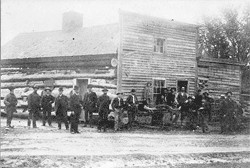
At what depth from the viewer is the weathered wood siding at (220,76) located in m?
22.8

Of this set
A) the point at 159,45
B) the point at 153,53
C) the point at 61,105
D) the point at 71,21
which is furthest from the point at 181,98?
the point at 71,21

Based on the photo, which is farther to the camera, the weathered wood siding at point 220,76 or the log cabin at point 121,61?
the weathered wood siding at point 220,76

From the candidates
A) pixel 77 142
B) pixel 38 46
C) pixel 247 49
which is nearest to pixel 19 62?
pixel 38 46

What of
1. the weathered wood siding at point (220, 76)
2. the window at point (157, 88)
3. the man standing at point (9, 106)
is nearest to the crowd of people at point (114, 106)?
the man standing at point (9, 106)

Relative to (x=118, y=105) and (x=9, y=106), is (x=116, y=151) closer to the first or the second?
(x=118, y=105)

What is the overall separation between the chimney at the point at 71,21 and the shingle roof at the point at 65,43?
1.69ft

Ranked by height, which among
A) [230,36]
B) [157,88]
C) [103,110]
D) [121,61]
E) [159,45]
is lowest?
[103,110]

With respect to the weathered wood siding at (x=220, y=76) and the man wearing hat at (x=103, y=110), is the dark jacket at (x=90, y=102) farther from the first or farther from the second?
the weathered wood siding at (x=220, y=76)

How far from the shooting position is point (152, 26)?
2005 centimetres

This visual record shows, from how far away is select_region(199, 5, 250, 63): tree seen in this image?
3847cm

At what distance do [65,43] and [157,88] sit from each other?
666cm

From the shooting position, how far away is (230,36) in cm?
3912

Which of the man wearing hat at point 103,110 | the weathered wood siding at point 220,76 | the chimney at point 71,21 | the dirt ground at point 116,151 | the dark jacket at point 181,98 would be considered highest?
the chimney at point 71,21

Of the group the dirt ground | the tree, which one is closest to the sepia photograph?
the dirt ground
